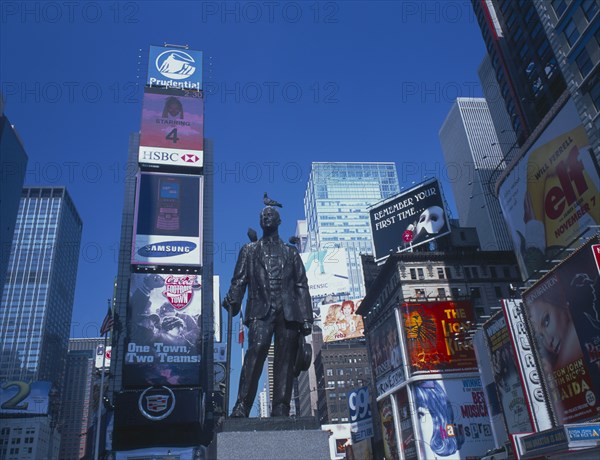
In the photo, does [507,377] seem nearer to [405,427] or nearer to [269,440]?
[405,427]

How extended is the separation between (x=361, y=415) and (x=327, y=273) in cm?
3335

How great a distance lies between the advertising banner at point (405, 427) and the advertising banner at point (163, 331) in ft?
71.7

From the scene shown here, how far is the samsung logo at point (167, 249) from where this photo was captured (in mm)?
60169

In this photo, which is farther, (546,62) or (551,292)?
(546,62)

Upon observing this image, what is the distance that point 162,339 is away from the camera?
57.8m

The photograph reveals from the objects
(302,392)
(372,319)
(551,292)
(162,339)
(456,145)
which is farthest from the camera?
(456,145)

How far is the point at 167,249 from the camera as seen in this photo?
201ft

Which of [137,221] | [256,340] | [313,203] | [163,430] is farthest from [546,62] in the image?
[313,203]

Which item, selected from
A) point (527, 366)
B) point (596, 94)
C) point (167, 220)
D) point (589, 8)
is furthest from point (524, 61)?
point (167, 220)

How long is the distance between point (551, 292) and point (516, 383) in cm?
730

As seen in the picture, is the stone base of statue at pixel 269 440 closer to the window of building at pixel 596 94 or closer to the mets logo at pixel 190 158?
the window of building at pixel 596 94

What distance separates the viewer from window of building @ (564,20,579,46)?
32056mm

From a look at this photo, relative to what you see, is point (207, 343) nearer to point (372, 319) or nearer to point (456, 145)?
point (372, 319)

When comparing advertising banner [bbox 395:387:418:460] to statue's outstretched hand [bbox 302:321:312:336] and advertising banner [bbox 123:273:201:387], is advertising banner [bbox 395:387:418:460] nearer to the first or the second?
advertising banner [bbox 123:273:201:387]
